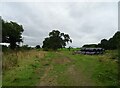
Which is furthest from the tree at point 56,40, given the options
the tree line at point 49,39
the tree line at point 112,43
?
the tree line at point 112,43

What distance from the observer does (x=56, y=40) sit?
91.2 m

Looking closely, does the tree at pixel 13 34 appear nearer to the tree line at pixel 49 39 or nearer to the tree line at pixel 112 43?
the tree line at pixel 49 39

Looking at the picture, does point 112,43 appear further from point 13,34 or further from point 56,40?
point 56,40

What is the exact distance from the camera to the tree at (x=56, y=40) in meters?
89.2

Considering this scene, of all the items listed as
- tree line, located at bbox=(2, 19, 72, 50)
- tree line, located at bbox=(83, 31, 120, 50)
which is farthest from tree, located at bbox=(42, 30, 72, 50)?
tree line, located at bbox=(83, 31, 120, 50)

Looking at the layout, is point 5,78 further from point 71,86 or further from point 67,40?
point 67,40

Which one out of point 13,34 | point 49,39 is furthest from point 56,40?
point 13,34

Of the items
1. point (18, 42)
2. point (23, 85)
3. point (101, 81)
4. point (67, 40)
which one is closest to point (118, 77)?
point (101, 81)

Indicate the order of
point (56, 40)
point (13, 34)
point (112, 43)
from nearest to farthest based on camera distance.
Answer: point (112, 43) → point (13, 34) → point (56, 40)

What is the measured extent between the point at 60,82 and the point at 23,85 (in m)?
2.03

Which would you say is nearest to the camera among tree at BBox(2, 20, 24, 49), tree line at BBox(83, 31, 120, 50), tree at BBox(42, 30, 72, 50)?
tree line at BBox(83, 31, 120, 50)

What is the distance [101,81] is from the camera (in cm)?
1262

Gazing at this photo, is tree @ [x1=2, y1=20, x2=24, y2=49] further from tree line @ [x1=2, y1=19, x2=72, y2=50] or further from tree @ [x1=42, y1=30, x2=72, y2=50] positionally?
tree @ [x1=42, y1=30, x2=72, y2=50]

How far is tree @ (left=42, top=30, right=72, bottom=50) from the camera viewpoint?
8925 centimetres
